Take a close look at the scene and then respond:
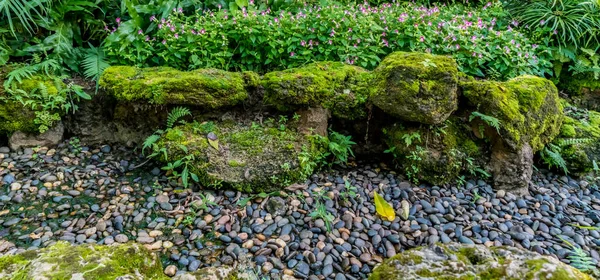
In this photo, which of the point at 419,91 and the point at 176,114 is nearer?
the point at 419,91

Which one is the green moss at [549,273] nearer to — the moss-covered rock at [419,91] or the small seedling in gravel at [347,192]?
the small seedling in gravel at [347,192]

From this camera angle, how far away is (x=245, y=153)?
3.08m

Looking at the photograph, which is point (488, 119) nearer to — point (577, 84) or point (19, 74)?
point (577, 84)

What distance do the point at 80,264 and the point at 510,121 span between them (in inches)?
120

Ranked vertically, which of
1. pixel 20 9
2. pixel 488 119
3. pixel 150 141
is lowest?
pixel 150 141

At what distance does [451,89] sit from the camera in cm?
299

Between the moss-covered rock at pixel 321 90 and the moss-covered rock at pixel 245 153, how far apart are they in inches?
11.1

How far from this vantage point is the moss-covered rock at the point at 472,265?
1465mm

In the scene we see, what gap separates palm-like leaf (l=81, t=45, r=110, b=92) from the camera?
A: 3.67 meters

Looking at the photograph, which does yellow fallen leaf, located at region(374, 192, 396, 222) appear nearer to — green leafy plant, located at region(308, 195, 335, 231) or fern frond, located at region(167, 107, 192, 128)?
green leafy plant, located at region(308, 195, 335, 231)

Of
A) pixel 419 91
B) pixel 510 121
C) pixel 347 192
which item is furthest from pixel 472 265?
pixel 510 121

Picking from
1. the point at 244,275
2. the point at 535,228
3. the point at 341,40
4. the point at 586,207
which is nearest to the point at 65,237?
the point at 244,275

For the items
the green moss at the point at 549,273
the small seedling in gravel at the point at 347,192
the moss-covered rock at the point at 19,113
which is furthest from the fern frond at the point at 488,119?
the moss-covered rock at the point at 19,113

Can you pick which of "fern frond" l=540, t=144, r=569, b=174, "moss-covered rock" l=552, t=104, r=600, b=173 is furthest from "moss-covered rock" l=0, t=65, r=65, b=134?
"moss-covered rock" l=552, t=104, r=600, b=173
